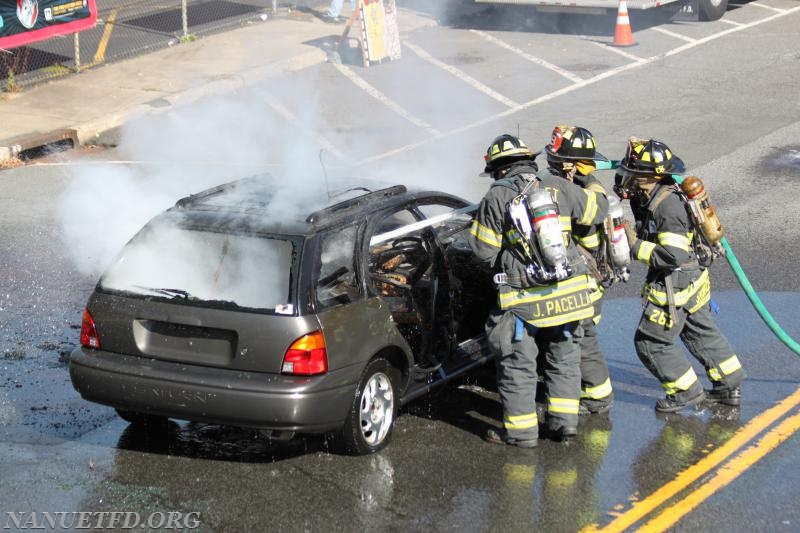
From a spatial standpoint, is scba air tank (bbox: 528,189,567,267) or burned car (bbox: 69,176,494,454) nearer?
burned car (bbox: 69,176,494,454)

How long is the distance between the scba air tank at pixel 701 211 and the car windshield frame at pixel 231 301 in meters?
2.23

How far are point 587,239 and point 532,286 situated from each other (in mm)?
616

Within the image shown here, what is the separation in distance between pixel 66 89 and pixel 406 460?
10804 millimetres

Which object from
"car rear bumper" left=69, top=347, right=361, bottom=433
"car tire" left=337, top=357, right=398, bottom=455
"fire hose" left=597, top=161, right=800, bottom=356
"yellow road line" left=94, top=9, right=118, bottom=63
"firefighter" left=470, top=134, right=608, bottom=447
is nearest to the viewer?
"car rear bumper" left=69, top=347, right=361, bottom=433

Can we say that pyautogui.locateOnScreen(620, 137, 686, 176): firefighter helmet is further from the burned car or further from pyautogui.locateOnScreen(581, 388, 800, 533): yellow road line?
pyautogui.locateOnScreen(581, 388, 800, 533): yellow road line

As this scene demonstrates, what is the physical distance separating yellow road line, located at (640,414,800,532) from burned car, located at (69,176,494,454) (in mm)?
1534

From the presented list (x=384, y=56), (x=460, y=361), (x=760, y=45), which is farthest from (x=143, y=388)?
(x=760, y=45)

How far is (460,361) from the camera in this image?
6586mm

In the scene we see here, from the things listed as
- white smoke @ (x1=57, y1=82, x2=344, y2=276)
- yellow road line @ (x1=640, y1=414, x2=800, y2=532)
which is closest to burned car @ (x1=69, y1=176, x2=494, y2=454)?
yellow road line @ (x1=640, y1=414, x2=800, y2=532)

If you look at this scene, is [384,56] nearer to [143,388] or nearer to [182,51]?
[182,51]

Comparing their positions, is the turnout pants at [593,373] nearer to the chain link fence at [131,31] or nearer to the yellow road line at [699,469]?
the yellow road line at [699,469]

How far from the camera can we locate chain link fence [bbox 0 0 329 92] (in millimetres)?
15805

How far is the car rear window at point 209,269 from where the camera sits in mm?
5602

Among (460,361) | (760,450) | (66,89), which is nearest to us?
(760,450)
